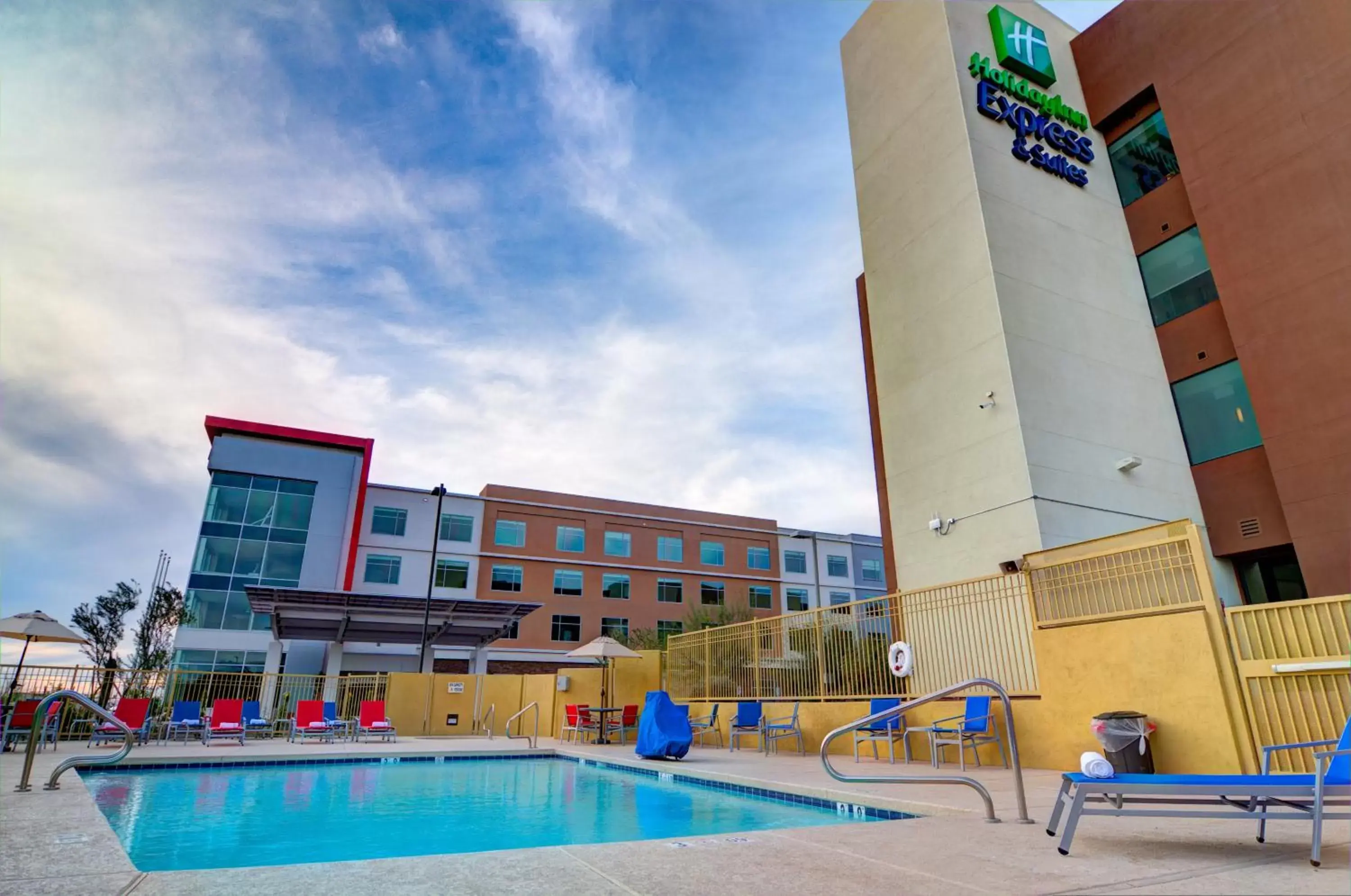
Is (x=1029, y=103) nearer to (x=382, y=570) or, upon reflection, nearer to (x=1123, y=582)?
(x=1123, y=582)

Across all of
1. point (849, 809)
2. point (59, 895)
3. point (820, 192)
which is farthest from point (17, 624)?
point (820, 192)

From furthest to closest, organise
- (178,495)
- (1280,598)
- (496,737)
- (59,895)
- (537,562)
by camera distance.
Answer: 1. (537,562)
2. (178,495)
3. (496,737)
4. (1280,598)
5. (59,895)

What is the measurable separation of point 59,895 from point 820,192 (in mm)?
15960

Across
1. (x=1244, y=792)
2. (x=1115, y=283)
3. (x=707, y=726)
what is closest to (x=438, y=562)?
(x=707, y=726)

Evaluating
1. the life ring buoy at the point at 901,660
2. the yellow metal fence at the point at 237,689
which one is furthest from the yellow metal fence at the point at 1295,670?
the yellow metal fence at the point at 237,689

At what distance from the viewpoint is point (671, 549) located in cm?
3775

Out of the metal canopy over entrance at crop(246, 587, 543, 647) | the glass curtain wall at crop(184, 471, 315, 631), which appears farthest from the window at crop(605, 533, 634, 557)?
the glass curtain wall at crop(184, 471, 315, 631)

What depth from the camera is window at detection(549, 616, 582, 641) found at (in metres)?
33.5

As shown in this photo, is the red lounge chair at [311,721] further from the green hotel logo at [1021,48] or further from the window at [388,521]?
the green hotel logo at [1021,48]

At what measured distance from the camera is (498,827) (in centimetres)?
611

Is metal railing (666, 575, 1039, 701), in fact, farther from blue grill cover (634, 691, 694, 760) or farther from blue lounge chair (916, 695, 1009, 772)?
blue grill cover (634, 691, 694, 760)

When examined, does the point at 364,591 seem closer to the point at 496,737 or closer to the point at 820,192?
the point at 496,737

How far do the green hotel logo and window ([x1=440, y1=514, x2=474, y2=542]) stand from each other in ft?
89.9

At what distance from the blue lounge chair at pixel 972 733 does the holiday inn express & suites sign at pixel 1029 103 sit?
11175 mm
